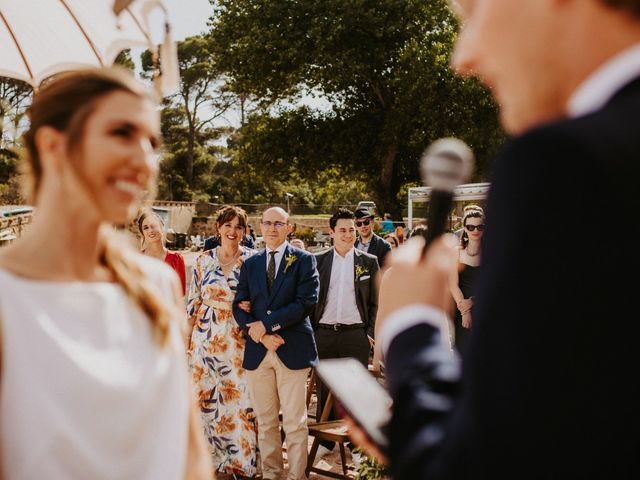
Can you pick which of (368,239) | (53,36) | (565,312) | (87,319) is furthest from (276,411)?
(565,312)

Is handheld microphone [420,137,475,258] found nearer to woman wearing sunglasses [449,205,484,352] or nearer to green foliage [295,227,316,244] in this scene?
woman wearing sunglasses [449,205,484,352]

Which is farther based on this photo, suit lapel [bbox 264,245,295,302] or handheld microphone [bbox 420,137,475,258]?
suit lapel [bbox 264,245,295,302]

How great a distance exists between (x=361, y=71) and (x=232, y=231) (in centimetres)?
2123

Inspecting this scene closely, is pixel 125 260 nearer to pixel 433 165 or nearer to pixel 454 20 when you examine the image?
pixel 433 165

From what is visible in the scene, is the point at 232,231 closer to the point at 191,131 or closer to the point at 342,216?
the point at 342,216

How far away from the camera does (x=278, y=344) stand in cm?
519

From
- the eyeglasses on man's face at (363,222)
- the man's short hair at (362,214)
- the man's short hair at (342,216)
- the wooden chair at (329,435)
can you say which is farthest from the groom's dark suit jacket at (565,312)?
the man's short hair at (362,214)

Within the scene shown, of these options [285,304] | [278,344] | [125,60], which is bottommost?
[278,344]

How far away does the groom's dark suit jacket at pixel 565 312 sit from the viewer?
65 cm

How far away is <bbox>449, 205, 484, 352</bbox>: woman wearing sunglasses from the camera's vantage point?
17.6 feet

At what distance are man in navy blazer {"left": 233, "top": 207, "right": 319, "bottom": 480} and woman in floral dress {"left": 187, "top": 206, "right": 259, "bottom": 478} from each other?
0.73 feet

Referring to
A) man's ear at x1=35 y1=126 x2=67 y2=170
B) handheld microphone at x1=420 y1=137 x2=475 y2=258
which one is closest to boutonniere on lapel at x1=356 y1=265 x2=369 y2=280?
man's ear at x1=35 y1=126 x2=67 y2=170

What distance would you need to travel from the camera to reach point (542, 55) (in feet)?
2.61

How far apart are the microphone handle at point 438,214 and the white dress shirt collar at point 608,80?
0.28 m
